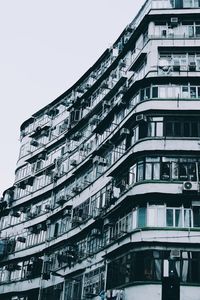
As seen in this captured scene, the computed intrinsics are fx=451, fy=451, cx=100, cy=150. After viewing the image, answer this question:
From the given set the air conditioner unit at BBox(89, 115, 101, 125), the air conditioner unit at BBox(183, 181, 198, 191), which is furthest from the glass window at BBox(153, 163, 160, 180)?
the air conditioner unit at BBox(89, 115, 101, 125)

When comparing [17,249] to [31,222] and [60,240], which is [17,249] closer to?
[31,222]

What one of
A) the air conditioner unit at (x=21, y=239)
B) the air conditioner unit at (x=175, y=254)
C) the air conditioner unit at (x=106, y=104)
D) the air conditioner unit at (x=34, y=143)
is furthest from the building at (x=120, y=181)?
the air conditioner unit at (x=34, y=143)

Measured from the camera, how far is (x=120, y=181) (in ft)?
87.2

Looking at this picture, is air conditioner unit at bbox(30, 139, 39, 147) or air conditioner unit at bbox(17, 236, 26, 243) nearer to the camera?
air conditioner unit at bbox(17, 236, 26, 243)

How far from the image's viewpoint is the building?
73.4ft

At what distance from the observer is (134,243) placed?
22219 mm

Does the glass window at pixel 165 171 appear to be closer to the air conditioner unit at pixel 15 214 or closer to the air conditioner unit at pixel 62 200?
the air conditioner unit at pixel 62 200

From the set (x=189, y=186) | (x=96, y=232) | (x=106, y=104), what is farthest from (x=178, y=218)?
(x=106, y=104)

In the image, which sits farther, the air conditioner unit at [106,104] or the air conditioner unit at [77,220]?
the air conditioner unit at [106,104]

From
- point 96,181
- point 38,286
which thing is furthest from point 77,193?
point 38,286

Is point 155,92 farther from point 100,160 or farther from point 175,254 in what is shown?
point 175,254

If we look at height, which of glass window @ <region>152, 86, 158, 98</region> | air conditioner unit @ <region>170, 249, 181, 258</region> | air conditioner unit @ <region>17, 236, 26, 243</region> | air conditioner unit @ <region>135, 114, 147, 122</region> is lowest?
air conditioner unit @ <region>170, 249, 181, 258</region>

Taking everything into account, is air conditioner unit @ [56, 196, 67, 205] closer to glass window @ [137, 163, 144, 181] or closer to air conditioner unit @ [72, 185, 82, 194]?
air conditioner unit @ [72, 185, 82, 194]

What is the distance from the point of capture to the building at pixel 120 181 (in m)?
22.4
